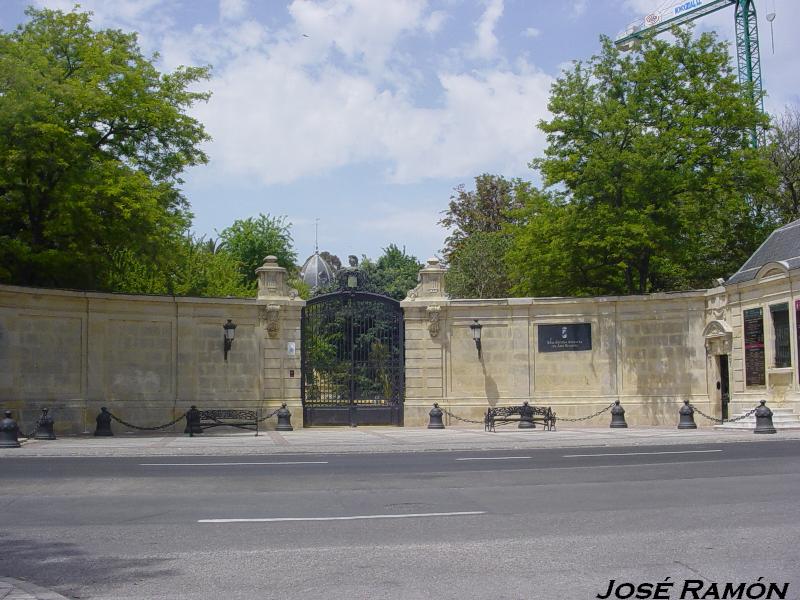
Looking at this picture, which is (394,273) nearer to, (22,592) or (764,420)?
(764,420)

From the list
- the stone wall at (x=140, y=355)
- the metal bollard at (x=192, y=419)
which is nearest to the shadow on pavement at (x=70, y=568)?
the metal bollard at (x=192, y=419)

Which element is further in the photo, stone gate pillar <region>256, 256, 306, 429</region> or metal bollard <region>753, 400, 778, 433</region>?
stone gate pillar <region>256, 256, 306, 429</region>

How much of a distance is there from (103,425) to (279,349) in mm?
5935

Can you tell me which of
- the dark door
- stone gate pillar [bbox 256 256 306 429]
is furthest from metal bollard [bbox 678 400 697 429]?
stone gate pillar [bbox 256 256 306 429]

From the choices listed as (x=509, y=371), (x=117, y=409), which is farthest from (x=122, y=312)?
(x=509, y=371)

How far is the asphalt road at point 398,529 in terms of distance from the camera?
7.25 m

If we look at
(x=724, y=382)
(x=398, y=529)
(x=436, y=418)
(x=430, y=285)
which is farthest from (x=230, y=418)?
(x=398, y=529)

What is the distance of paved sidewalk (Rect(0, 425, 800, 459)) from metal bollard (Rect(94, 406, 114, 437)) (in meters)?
0.42

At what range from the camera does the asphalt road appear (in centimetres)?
725

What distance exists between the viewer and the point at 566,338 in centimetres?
2972

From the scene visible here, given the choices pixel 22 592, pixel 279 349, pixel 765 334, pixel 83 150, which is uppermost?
pixel 83 150

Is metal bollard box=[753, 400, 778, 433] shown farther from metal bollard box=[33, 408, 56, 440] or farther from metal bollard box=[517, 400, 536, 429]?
metal bollard box=[33, 408, 56, 440]

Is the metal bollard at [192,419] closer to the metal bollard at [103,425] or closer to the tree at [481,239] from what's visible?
the metal bollard at [103,425]

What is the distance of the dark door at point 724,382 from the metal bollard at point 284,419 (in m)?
13.8
